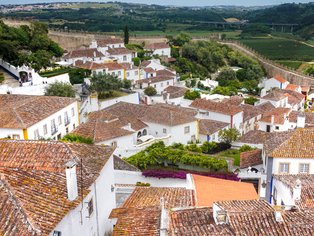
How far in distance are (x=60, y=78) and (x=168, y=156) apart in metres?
21.9

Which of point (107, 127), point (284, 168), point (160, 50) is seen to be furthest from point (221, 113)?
point (160, 50)

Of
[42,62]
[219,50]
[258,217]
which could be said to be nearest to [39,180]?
[258,217]

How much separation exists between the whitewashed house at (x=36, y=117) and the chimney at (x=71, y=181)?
→ 48.9ft

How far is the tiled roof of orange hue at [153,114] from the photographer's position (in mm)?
36438

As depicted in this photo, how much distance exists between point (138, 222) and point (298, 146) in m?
14.2

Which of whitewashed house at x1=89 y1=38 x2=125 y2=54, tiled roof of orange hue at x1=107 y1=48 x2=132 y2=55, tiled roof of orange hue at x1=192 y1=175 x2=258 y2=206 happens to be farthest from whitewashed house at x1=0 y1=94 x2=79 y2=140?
whitewashed house at x1=89 y1=38 x2=125 y2=54

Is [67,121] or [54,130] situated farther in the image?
[67,121]

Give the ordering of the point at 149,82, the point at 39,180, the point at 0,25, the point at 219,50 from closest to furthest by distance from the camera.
Answer: 1. the point at 39,180
2. the point at 0,25
3. the point at 149,82
4. the point at 219,50

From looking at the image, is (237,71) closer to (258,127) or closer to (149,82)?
(149,82)

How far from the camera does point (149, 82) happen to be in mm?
58688

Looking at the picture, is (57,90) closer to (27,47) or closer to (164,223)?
(27,47)

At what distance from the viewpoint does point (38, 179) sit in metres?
12.3

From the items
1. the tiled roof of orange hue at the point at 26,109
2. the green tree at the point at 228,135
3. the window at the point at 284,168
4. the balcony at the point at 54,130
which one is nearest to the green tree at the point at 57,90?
the tiled roof of orange hue at the point at 26,109

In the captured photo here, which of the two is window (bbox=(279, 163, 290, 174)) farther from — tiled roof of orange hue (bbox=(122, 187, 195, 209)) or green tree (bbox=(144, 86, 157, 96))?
green tree (bbox=(144, 86, 157, 96))
